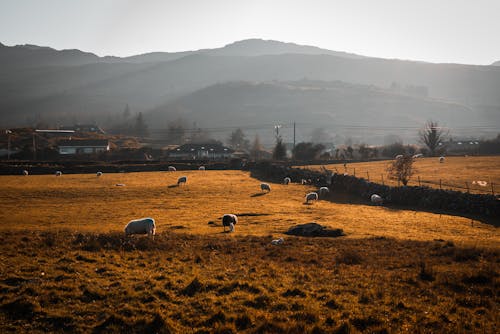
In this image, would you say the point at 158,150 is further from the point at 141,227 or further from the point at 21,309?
the point at 21,309

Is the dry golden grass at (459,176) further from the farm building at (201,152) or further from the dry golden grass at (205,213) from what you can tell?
the farm building at (201,152)

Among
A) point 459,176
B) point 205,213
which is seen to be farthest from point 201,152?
point 205,213

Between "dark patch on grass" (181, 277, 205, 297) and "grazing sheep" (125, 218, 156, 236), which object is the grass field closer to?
"dark patch on grass" (181, 277, 205, 297)

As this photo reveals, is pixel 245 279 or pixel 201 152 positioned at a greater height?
pixel 201 152

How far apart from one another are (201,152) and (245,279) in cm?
13094

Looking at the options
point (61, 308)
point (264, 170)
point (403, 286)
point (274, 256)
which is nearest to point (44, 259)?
point (61, 308)

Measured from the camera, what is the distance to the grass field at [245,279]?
11773 mm

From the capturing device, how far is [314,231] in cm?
2877

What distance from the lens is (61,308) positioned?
12.4 meters

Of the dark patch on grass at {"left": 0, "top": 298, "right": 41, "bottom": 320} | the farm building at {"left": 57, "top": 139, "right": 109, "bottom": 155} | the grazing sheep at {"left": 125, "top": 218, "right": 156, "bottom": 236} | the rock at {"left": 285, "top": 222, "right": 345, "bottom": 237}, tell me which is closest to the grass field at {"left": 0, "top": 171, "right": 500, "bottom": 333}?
the dark patch on grass at {"left": 0, "top": 298, "right": 41, "bottom": 320}

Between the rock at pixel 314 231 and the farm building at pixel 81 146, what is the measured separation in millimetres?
116002

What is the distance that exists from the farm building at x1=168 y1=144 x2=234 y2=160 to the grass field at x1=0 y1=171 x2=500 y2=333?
354 feet

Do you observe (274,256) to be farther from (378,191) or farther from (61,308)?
(378,191)

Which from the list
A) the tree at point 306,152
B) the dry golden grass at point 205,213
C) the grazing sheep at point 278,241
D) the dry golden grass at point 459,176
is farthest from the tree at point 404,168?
the tree at point 306,152
